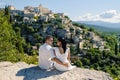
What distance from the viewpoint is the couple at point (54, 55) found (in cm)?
834

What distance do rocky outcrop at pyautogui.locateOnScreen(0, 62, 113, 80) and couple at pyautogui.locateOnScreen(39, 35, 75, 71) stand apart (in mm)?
158

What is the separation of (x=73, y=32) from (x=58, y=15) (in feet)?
51.0

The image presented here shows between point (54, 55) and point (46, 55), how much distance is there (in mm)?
202

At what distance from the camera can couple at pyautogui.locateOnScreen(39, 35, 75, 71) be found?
8.34 metres

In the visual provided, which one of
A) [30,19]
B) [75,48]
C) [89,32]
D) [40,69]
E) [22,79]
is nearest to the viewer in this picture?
[22,79]

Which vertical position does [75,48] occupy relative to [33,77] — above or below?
below

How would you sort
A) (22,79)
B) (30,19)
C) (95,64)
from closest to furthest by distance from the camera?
(22,79) → (95,64) → (30,19)

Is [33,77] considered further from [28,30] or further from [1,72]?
[28,30]

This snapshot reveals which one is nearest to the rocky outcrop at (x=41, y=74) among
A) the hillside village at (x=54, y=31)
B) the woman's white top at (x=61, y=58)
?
the woman's white top at (x=61, y=58)

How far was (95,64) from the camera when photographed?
6500cm

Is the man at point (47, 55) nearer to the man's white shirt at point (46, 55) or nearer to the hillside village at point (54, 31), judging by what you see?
the man's white shirt at point (46, 55)

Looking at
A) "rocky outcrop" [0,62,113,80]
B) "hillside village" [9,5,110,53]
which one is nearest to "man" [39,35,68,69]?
"rocky outcrop" [0,62,113,80]

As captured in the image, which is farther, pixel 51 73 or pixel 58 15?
pixel 58 15

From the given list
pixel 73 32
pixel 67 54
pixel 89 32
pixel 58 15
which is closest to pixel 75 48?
pixel 73 32
